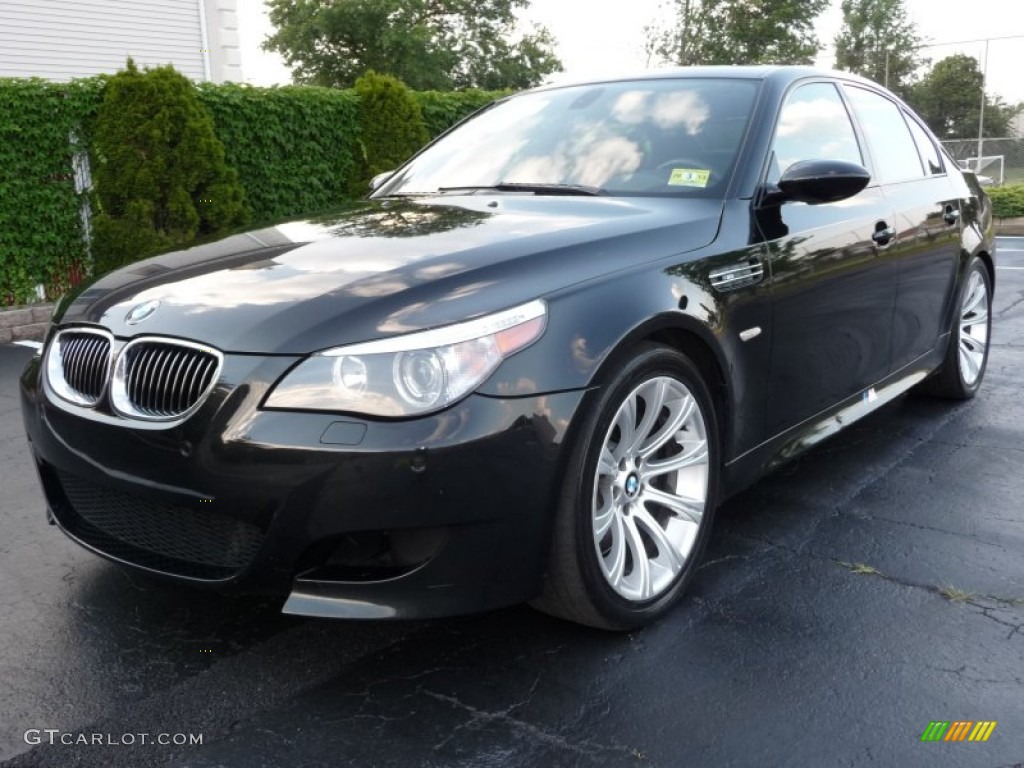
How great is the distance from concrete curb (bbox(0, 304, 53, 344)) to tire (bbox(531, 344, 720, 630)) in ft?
22.6

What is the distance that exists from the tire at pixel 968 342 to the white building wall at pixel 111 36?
13.6 meters

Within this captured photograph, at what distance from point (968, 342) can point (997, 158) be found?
19223 mm

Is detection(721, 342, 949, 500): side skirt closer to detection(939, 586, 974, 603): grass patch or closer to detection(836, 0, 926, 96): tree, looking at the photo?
detection(939, 586, 974, 603): grass patch

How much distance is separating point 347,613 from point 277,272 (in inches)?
36.9

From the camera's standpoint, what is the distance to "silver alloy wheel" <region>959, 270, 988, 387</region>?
500 centimetres

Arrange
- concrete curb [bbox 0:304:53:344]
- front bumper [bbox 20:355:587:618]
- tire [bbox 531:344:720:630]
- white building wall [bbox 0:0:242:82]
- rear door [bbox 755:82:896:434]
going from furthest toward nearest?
white building wall [bbox 0:0:242:82] < concrete curb [bbox 0:304:53:344] < rear door [bbox 755:82:896:434] < tire [bbox 531:344:720:630] < front bumper [bbox 20:355:587:618]

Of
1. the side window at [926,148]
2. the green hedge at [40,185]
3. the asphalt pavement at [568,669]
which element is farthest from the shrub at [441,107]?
the asphalt pavement at [568,669]

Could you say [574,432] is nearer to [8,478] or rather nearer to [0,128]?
[8,478]

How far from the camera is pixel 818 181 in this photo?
3.11m

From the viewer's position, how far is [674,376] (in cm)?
270

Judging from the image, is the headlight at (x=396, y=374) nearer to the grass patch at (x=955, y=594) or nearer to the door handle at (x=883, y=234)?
the grass patch at (x=955, y=594)

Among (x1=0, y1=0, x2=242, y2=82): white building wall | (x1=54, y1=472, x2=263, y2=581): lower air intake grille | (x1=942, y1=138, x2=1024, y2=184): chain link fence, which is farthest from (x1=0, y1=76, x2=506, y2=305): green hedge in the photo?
(x1=942, y1=138, x2=1024, y2=184): chain link fence

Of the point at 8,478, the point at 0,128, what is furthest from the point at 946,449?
the point at 0,128

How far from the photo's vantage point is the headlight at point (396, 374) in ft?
7.09
